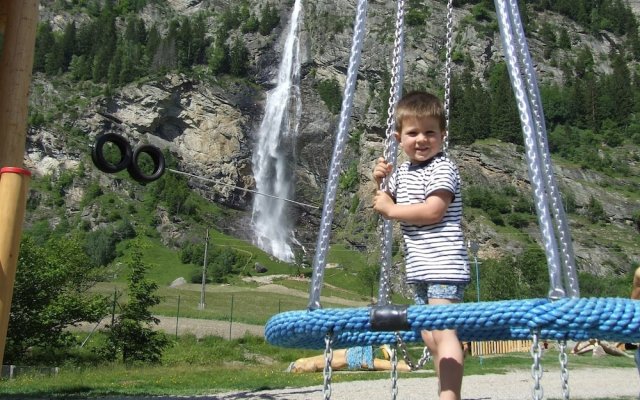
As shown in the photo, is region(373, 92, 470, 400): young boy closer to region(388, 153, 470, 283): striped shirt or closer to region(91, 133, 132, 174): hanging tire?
region(388, 153, 470, 283): striped shirt

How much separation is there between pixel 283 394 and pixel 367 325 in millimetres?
8114

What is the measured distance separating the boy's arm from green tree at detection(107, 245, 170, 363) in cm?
2271

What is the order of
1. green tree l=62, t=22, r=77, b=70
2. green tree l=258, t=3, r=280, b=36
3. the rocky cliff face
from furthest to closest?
green tree l=258, t=3, r=280, b=36, green tree l=62, t=22, r=77, b=70, the rocky cliff face

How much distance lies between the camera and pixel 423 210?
10.2 ft

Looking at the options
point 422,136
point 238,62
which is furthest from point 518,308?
point 238,62

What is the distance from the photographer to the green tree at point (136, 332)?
25.3m

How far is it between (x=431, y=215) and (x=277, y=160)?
10871cm

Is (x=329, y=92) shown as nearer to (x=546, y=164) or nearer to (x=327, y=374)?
(x=546, y=164)

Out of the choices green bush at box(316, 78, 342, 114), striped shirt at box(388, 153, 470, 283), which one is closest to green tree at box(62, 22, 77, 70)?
green bush at box(316, 78, 342, 114)

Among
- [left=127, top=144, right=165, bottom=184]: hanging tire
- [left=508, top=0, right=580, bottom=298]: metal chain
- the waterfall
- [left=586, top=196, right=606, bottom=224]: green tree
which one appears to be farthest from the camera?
the waterfall

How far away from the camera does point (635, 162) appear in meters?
110

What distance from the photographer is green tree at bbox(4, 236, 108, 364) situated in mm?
23078

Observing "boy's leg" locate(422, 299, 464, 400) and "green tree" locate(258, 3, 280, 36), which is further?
"green tree" locate(258, 3, 280, 36)

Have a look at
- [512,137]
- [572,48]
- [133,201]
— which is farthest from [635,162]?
[133,201]
